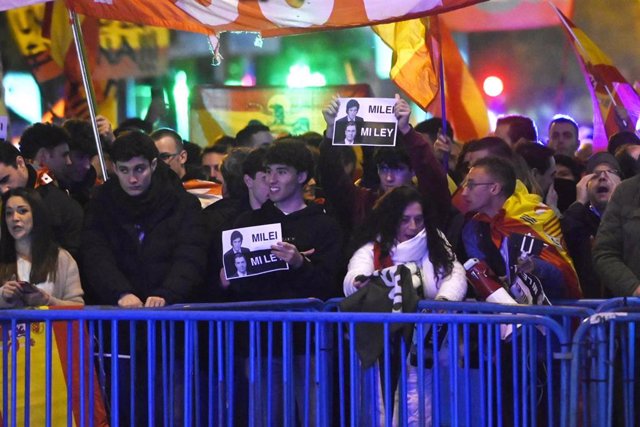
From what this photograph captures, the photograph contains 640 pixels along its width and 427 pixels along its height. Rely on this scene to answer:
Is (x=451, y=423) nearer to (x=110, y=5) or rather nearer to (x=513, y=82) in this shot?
(x=110, y=5)

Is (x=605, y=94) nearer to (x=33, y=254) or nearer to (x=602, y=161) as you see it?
(x=602, y=161)

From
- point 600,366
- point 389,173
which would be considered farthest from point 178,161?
point 600,366

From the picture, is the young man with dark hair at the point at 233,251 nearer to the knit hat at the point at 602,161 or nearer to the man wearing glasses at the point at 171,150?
the man wearing glasses at the point at 171,150

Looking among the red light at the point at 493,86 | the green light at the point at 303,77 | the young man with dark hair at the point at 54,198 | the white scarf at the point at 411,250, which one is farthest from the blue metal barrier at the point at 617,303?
the red light at the point at 493,86

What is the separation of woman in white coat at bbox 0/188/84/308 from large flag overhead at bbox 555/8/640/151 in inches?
Result: 186

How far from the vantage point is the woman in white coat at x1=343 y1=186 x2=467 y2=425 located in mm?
9008

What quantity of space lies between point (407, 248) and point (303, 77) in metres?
15.3

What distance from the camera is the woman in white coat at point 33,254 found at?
9.37 metres

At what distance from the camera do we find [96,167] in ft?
39.2

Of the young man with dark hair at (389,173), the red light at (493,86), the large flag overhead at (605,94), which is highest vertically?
the red light at (493,86)

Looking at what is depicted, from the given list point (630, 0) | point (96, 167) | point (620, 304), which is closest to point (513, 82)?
point (630, 0)

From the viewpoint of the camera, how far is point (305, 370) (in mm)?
8398

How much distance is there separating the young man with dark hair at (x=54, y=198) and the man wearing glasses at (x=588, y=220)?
3.06 metres

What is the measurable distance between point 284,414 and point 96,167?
168 inches
